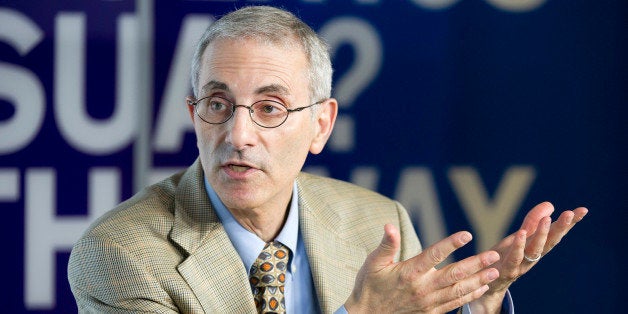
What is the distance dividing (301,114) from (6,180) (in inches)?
62.9

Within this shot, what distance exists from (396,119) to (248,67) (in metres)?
1.45

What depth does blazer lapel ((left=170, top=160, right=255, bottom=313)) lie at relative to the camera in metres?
1.89

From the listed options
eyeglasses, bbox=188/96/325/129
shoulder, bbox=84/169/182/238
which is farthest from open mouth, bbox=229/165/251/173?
shoulder, bbox=84/169/182/238

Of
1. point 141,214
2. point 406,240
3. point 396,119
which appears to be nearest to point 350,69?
point 396,119

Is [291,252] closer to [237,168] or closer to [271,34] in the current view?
[237,168]

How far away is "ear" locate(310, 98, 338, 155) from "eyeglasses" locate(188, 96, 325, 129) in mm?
200

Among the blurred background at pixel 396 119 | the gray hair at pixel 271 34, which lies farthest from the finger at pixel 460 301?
the blurred background at pixel 396 119

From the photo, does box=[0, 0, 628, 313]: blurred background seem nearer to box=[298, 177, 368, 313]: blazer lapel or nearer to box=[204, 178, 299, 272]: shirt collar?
box=[298, 177, 368, 313]: blazer lapel

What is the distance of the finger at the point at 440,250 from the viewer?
63.6 inches

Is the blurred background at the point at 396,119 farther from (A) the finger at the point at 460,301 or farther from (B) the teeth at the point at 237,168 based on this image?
(A) the finger at the point at 460,301

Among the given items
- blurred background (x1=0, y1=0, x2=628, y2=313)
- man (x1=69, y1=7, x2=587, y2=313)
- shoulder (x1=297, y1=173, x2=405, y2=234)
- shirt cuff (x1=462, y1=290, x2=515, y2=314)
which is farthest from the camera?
blurred background (x1=0, y1=0, x2=628, y2=313)

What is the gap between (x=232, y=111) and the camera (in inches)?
75.7

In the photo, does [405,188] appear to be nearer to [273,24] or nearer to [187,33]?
[187,33]

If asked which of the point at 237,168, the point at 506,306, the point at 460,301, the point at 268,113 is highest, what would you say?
the point at 268,113
